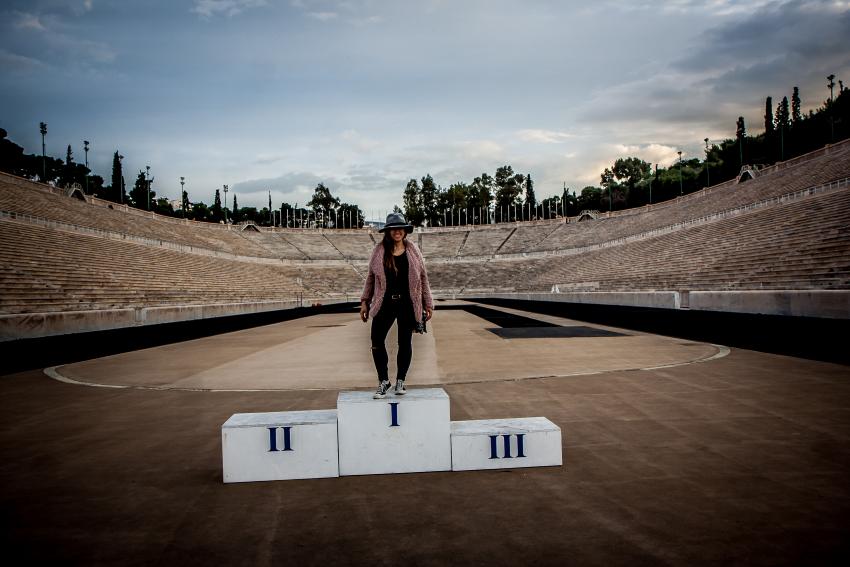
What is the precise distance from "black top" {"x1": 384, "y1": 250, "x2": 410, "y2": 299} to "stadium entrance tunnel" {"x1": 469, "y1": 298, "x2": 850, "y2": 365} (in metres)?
10.1

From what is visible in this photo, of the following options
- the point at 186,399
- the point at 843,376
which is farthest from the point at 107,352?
the point at 843,376

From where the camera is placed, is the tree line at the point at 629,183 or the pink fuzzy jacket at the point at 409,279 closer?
the pink fuzzy jacket at the point at 409,279

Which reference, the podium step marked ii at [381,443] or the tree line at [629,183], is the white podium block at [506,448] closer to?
the podium step marked ii at [381,443]

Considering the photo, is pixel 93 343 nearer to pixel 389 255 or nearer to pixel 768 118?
pixel 389 255

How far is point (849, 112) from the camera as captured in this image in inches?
2766

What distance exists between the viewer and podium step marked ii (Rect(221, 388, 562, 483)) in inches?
187

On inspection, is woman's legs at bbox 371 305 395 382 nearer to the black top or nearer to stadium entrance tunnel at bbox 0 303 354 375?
the black top

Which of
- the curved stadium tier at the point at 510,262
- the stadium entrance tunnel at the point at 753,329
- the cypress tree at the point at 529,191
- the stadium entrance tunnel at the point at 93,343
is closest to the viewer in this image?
the stadium entrance tunnel at the point at 753,329

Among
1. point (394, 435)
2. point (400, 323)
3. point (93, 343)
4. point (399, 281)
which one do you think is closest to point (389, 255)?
point (399, 281)

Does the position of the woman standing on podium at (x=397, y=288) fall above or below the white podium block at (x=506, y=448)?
above

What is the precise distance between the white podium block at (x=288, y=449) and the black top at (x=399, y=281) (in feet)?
5.12

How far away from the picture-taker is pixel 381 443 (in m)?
4.86

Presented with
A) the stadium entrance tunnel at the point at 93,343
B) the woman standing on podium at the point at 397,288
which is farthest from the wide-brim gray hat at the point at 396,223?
the stadium entrance tunnel at the point at 93,343

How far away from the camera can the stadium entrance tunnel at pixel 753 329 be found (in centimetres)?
1112
